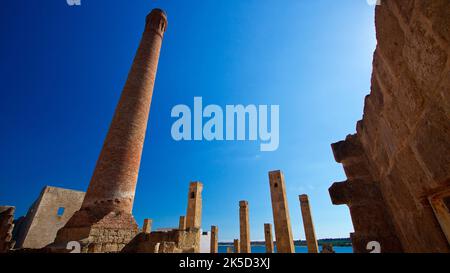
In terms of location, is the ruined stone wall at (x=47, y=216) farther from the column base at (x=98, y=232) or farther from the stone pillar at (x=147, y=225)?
the column base at (x=98, y=232)

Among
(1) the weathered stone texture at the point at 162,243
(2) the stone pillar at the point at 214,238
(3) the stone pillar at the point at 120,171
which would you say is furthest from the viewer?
(2) the stone pillar at the point at 214,238

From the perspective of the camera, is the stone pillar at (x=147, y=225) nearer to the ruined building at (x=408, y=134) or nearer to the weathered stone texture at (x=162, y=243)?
the weathered stone texture at (x=162, y=243)

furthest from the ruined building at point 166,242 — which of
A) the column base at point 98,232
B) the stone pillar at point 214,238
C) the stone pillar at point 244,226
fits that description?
the stone pillar at point 214,238

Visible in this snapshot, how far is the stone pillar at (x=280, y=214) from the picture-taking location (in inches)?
449

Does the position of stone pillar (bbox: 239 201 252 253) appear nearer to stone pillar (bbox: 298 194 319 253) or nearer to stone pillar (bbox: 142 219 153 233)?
stone pillar (bbox: 298 194 319 253)

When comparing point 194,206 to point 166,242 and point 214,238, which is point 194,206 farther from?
point 214,238

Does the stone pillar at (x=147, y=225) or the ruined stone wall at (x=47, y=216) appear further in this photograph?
the stone pillar at (x=147, y=225)

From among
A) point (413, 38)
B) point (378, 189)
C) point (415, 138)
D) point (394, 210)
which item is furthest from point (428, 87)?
point (378, 189)

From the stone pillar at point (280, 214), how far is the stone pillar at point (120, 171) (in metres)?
7.66

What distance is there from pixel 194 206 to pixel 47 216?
13.3 m

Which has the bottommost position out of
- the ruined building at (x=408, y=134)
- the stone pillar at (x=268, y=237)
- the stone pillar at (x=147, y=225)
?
the ruined building at (x=408, y=134)

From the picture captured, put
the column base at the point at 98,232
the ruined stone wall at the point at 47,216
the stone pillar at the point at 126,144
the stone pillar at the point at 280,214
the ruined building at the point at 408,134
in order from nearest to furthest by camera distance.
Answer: the ruined building at the point at 408,134 < the column base at the point at 98,232 < the stone pillar at the point at 126,144 < the stone pillar at the point at 280,214 < the ruined stone wall at the point at 47,216

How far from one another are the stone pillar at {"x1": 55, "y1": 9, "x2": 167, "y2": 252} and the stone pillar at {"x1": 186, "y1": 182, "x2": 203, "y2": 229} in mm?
5870

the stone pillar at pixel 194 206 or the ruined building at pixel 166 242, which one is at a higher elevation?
the stone pillar at pixel 194 206
